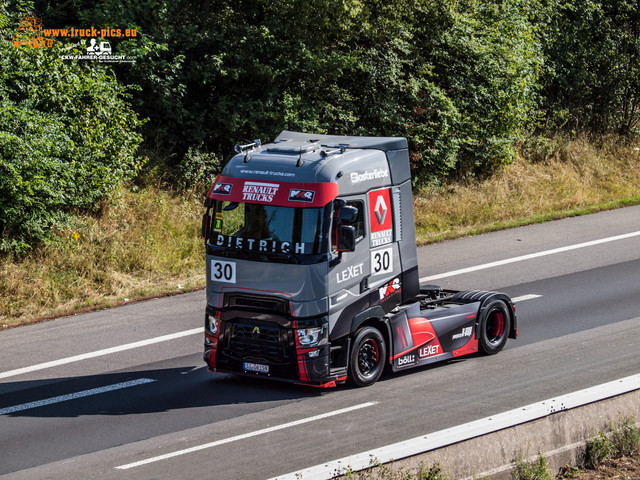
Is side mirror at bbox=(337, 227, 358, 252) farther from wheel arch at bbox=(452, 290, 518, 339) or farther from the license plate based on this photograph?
wheel arch at bbox=(452, 290, 518, 339)

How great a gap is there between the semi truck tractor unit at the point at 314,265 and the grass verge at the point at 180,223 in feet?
19.8

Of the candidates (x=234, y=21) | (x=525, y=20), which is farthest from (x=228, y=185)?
(x=525, y=20)

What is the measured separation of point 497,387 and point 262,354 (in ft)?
10.1

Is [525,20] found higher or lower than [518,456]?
higher

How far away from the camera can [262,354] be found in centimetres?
1130

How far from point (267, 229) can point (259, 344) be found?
A: 1506 millimetres

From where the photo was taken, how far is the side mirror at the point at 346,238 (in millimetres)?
10781

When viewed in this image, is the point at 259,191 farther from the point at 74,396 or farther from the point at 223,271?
the point at 74,396

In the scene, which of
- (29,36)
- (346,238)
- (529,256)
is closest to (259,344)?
(346,238)

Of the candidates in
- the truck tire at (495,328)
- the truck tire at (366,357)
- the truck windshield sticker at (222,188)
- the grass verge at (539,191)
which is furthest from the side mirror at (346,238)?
the grass verge at (539,191)

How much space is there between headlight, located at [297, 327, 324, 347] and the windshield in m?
0.95

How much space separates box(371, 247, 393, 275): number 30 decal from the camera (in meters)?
11.6

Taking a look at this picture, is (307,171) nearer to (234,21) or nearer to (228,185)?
(228,185)

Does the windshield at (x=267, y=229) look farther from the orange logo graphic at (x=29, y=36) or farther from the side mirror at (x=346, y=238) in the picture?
the orange logo graphic at (x=29, y=36)
